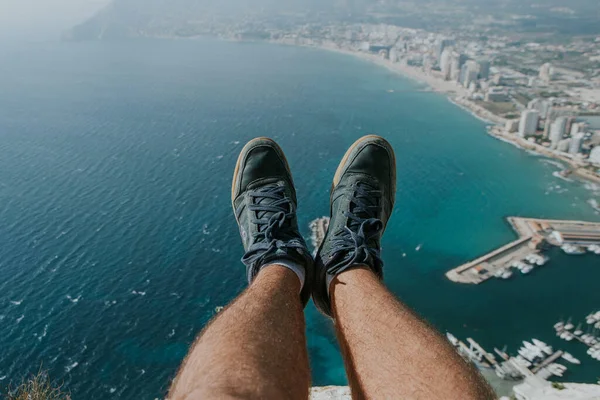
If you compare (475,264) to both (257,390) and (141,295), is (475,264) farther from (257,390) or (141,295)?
(257,390)

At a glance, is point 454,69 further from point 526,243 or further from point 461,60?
point 526,243

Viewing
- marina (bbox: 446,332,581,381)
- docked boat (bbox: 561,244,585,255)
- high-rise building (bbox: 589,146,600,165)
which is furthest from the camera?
high-rise building (bbox: 589,146,600,165)

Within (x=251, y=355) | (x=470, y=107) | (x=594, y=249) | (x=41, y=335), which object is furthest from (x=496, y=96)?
(x=251, y=355)

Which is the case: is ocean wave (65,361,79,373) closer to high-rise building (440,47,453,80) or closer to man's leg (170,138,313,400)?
man's leg (170,138,313,400)

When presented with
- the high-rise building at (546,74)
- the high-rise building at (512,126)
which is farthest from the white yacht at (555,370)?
the high-rise building at (546,74)

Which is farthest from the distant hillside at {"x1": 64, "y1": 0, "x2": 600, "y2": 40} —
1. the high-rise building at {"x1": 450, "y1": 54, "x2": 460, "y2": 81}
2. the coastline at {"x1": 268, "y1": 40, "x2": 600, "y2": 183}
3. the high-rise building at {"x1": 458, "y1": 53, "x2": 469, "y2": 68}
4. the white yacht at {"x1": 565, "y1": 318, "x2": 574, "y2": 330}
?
the white yacht at {"x1": 565, "y1": 318, "x2": 574, "y2": 330}

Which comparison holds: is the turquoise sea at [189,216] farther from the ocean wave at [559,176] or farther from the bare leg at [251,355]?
the bare leg at [251,355]
